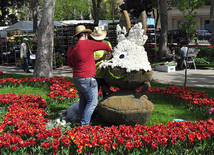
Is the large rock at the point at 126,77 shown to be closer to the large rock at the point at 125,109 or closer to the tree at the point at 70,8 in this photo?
the large rock at the point at 125,109

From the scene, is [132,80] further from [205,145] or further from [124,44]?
[205,145]

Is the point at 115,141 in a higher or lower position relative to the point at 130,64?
lower

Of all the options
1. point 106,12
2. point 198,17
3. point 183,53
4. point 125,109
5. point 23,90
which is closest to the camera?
point 125,109

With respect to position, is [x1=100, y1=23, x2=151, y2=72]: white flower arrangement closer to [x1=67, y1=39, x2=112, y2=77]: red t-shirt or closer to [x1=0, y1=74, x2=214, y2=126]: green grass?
[x1=67, y1=39, x2=112, y2=77]: red t-shirt

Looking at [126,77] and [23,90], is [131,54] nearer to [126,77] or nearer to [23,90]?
[126,77]

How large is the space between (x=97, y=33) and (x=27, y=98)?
8.22ft

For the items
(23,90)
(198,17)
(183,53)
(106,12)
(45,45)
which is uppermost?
(106,12)

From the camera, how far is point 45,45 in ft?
34.8

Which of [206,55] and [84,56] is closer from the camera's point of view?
[84,56]

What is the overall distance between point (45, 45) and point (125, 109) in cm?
672

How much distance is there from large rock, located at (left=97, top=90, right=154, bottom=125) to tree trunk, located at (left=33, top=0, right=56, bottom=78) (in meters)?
6.05

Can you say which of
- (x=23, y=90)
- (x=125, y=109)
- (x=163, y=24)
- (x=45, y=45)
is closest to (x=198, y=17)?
(x=163, y=24)

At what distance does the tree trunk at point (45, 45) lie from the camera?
10.5m

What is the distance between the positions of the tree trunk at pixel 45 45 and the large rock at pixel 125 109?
19.9 feet
